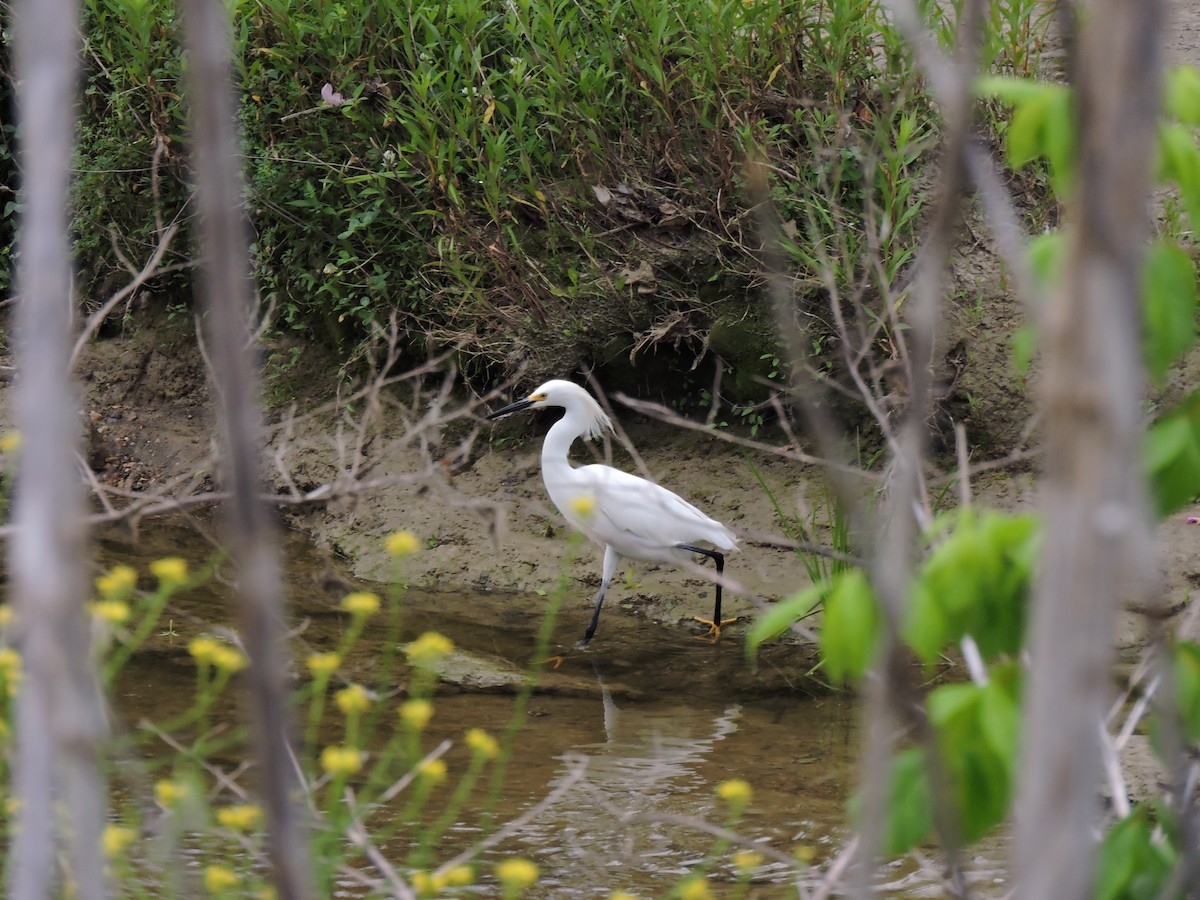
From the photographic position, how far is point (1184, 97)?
929 mm

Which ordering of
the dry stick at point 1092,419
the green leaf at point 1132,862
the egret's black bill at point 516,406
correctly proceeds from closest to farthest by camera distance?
the dry stick at point 1092,419
the green leaf at point 1132,862
the egret's black bill at point 516,406

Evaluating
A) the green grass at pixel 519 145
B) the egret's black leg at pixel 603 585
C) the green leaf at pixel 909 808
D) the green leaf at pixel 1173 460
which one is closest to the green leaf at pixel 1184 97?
the green leaf at pixel 1173 460

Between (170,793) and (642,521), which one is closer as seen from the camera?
(170,793)

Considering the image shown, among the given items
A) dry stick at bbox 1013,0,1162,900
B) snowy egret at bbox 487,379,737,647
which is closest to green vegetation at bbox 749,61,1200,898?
dry stick at bbox 1013,0,1162,900

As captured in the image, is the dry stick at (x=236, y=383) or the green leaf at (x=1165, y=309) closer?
the dry stick at (x=236, y=383)

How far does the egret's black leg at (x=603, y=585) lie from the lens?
5.02 meters

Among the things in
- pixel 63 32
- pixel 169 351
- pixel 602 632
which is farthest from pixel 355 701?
pixel 169 351

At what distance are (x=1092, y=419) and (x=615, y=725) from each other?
369cm

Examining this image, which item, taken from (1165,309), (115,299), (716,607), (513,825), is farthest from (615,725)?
(1165,309)

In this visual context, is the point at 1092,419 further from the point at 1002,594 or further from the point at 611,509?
the point at 611,509

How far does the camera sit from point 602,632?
5.12m

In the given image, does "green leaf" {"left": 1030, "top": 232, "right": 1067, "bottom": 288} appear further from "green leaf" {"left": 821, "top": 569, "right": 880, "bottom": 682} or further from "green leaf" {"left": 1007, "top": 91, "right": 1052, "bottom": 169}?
"green leaf" {"left": 821, "top": 569, "right": 880, "bottom": 682}

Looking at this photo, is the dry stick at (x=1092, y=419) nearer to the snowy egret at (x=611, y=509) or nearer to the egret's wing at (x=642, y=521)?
the snowy egret at (x=611, y=509)

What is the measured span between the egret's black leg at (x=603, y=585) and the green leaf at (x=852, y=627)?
13.4 feet
